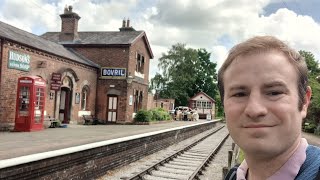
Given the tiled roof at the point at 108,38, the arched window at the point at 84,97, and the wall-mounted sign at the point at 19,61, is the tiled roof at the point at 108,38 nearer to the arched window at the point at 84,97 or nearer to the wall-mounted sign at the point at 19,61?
the arched window at the point at 84,97

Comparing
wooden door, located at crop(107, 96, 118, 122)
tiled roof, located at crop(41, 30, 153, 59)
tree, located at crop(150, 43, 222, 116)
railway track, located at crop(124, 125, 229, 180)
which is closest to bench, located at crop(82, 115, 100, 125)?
wooden door, located at crop(107, 96, 118, 122)

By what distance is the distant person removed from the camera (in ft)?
3.92

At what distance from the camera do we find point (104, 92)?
26688 millimetres

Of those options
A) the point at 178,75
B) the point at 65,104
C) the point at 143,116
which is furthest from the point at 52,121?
the point at 178,75

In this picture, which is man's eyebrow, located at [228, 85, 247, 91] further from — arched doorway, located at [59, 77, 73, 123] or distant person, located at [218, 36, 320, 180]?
arched doorway, located at [59, 77, 73, 123]

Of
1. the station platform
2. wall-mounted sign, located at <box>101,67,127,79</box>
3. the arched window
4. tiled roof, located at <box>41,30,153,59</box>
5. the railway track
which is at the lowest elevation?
the railway track

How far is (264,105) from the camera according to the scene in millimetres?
1226

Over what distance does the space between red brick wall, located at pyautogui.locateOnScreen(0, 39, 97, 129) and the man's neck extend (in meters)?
16.4

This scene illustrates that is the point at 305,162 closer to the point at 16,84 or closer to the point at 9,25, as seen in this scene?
the point at 16,84

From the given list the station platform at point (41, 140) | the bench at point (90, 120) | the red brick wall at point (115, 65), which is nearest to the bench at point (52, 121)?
the station platform at point (41, 140)

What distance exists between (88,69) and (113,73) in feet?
7.01

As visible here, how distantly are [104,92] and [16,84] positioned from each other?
1001cm

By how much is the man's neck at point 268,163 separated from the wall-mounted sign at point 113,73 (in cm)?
2537

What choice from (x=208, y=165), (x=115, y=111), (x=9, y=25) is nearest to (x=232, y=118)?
(x=208, y=165)
